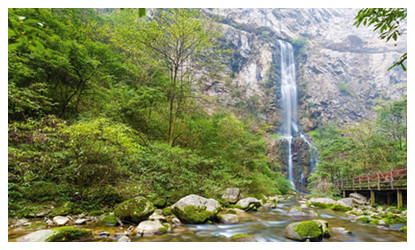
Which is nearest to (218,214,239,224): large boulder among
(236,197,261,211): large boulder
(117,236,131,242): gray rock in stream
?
(236,197,261,211): large boulder

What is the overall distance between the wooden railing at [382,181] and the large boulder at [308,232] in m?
6.51

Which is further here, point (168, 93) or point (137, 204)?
point (168, 93)

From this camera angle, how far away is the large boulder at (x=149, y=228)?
3431 mm

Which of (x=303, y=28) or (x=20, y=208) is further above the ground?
(x=303, y=28)

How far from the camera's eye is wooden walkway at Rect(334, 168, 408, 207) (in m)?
7.87

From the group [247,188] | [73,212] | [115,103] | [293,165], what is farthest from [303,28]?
[73,212]

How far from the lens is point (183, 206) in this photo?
4.50 meters

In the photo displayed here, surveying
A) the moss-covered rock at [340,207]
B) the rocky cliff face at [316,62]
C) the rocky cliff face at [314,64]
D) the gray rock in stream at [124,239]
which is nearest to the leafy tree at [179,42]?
the gray rock in stream at [124,239]

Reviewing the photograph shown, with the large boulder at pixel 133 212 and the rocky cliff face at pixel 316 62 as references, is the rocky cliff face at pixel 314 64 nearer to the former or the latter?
the rocky cliff face at pixel 316 62

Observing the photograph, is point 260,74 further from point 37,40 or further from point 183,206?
point 37,40

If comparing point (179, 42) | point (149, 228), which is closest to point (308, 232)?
point (149, 228)

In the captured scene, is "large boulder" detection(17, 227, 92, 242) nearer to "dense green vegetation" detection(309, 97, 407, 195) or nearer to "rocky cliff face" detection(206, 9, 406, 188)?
"dense green vegetation" detection(309, 97, 407, 195)

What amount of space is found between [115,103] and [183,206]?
4112mm
